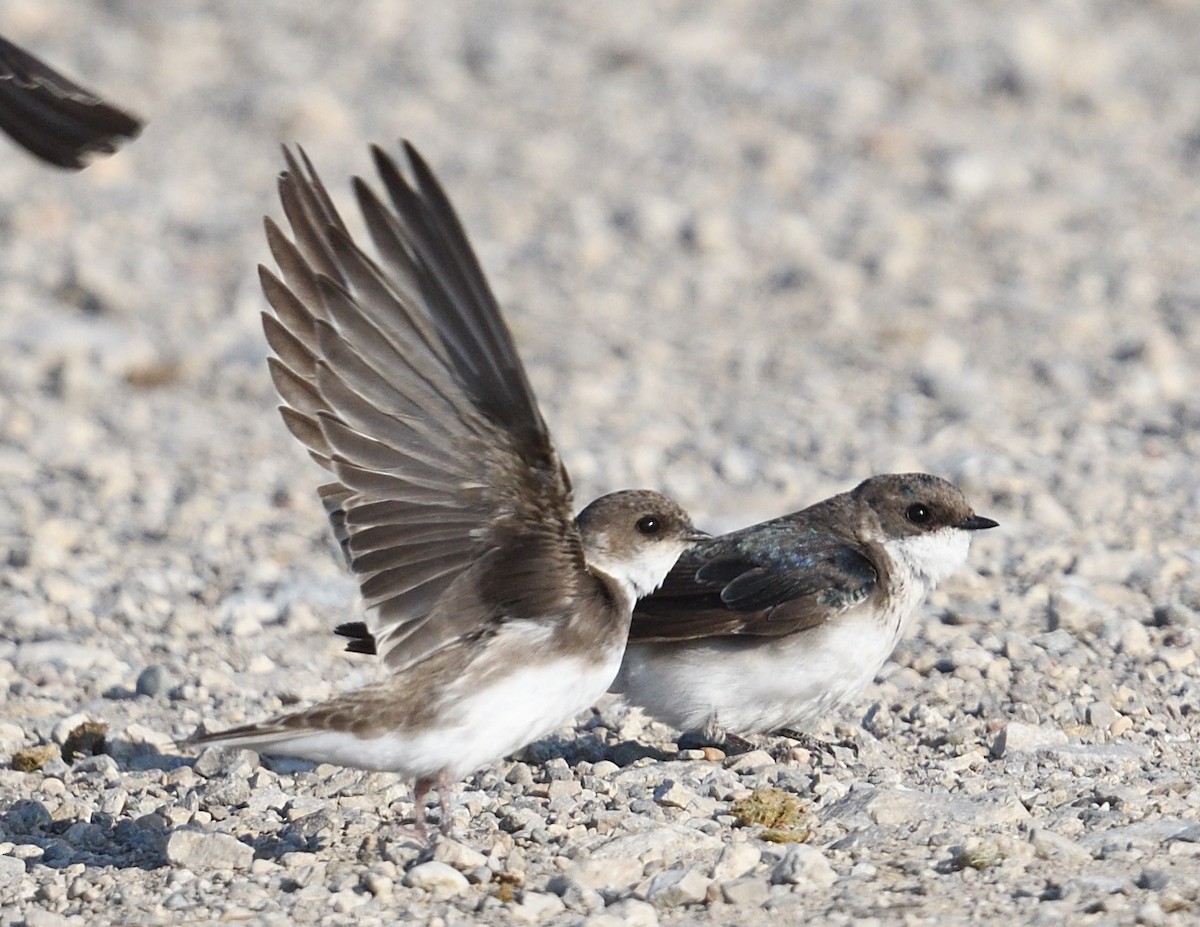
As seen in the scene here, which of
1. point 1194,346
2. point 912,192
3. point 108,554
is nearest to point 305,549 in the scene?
point 108,554

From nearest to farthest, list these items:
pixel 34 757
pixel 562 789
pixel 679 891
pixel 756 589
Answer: pixel 679 891 < pixel 562 789 < pixel 34 757 < pixel 756 589

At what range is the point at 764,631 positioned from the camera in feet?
19.7

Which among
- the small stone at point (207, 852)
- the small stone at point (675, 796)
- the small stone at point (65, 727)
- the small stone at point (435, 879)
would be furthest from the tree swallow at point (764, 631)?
the small stone at point (65, 727)

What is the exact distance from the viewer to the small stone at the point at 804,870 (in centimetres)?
479

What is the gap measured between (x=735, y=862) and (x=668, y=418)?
4.76 m

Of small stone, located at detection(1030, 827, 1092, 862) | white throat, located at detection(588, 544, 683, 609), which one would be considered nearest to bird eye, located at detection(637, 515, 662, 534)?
white throat, located at detection(588, 544, 683, 609)

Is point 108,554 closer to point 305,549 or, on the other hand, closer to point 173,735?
point 305,549

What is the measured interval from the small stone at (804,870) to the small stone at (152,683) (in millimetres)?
2419

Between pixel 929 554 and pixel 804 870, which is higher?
pixel 929 554

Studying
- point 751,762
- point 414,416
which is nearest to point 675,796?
point 751,762

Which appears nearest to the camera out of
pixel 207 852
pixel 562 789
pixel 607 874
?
pixel 607 874

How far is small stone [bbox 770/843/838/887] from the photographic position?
15.7 feet

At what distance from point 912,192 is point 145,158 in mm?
4692

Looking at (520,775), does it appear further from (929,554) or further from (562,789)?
(929,554)
